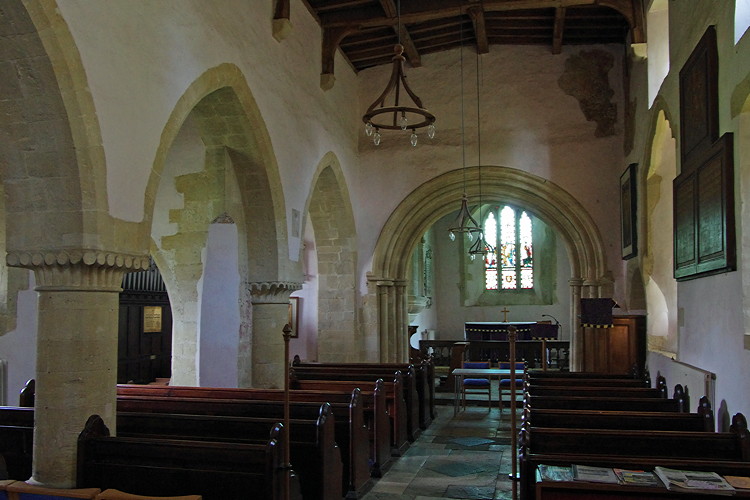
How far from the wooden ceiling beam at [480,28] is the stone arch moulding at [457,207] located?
1.96 m

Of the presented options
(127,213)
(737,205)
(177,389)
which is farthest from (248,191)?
(737,205)

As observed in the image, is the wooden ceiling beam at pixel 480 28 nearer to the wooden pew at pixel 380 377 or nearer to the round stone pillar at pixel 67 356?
the wooden pew at pixel 380 377

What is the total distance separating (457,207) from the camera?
480 inches

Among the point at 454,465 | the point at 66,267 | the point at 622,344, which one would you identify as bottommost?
the point at 454,465

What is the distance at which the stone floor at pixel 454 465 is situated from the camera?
5.62m

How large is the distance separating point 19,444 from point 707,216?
17.5ft

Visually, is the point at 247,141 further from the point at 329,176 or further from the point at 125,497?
the point at 125,497

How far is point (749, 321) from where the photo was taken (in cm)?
443

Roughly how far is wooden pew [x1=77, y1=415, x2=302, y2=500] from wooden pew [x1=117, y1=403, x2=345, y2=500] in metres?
0.49

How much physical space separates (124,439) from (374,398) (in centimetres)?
262

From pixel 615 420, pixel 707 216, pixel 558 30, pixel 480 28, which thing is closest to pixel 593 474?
pixel 615 420

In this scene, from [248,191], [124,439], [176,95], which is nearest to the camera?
[124,439]

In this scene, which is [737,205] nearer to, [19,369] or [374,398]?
[374,398]

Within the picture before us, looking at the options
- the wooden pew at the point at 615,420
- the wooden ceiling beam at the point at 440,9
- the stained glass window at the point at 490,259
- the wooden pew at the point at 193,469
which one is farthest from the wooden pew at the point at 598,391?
the stained glass window at the point at 490,259
